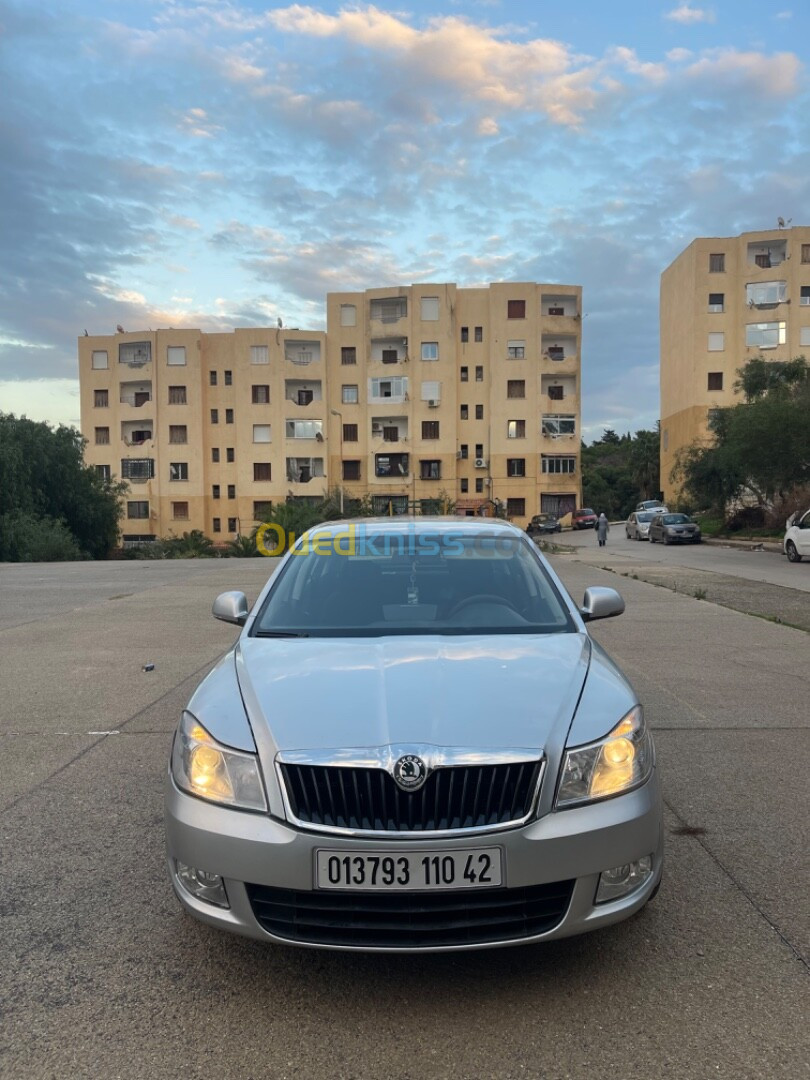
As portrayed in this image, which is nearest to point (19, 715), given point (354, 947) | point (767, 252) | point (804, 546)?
point (354, 947)

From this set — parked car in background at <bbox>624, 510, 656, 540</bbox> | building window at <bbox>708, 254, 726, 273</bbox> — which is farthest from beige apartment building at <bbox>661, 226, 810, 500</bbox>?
parked car in background at <bbox>624, 510, 656, 540</bbox>

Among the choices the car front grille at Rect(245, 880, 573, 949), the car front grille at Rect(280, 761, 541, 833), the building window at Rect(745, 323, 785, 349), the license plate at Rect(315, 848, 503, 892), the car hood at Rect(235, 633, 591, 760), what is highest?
the building window at Rect(745, 323, 785, 349)

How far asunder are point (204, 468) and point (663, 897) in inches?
2389

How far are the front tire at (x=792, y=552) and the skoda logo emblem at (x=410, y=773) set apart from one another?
24.1m

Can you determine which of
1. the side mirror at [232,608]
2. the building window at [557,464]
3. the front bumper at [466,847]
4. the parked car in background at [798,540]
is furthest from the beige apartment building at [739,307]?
the front bumper at [466,847]

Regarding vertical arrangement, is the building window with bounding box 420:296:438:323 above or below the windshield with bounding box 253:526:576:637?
above

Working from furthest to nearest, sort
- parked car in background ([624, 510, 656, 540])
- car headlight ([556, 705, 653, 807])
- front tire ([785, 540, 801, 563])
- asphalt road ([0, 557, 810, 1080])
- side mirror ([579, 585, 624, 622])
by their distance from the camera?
parked car in background ([624, 510, 656, 540]) < front tire ([785, 540, 801, 563]) < side mirror ([579, 585, 624, 622]) < car headlight ([556, 705, 653, 807]) < asphalt road ([0, 557, 810, 1080])

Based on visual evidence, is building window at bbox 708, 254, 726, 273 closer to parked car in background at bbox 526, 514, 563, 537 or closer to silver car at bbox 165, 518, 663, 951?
parked car in background at bbox 526, 514, 563, 537

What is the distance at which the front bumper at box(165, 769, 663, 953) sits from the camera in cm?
249

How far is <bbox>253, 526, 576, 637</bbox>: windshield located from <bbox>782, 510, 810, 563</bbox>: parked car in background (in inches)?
847

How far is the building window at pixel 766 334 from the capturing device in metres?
58.1

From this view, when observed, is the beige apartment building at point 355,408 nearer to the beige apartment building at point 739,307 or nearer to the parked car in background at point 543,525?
the parked car in background at point 543,525

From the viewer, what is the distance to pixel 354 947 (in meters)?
2.49

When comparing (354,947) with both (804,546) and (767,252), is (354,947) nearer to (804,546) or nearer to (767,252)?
(804,546)
